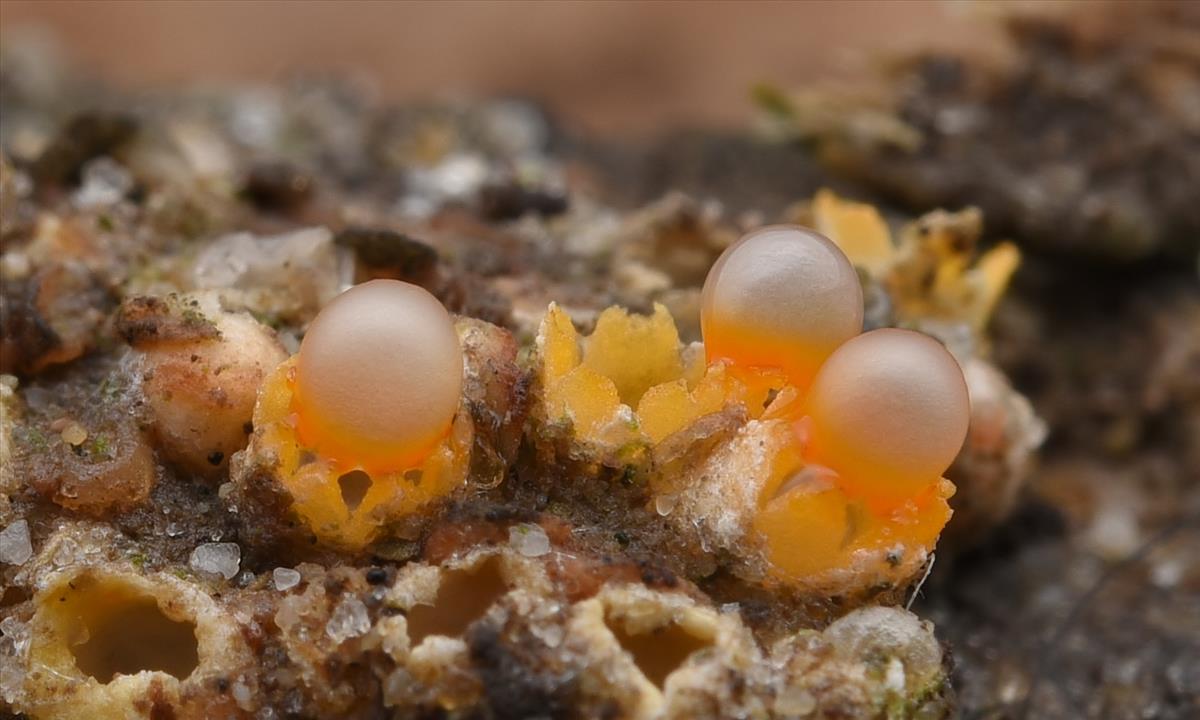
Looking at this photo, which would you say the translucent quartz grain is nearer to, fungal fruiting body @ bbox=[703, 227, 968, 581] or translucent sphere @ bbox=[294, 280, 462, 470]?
translucent sphere @ bbox=[294, 280, 462, 470]

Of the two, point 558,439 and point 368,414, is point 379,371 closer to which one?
point 368,414

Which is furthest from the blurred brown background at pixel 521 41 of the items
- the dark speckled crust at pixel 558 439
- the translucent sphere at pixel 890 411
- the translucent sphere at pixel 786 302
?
the translucent sphere at pixel 890 411

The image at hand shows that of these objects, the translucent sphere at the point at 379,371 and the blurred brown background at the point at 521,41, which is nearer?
the translucent sphere at the point at 379,371

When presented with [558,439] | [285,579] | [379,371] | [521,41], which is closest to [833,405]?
[558,439]

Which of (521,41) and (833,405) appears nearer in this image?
(833,405)

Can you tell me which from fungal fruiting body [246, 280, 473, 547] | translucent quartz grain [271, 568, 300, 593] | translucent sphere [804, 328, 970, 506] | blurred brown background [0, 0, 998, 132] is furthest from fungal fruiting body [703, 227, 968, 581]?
blurred brown background [0, 0, 998, 132]

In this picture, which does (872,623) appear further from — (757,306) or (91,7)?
(91,7)

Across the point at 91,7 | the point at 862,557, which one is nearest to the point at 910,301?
the point at 862,557

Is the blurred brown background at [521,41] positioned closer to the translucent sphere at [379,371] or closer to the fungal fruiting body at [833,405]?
the fungal fruiting body at [833,405]
